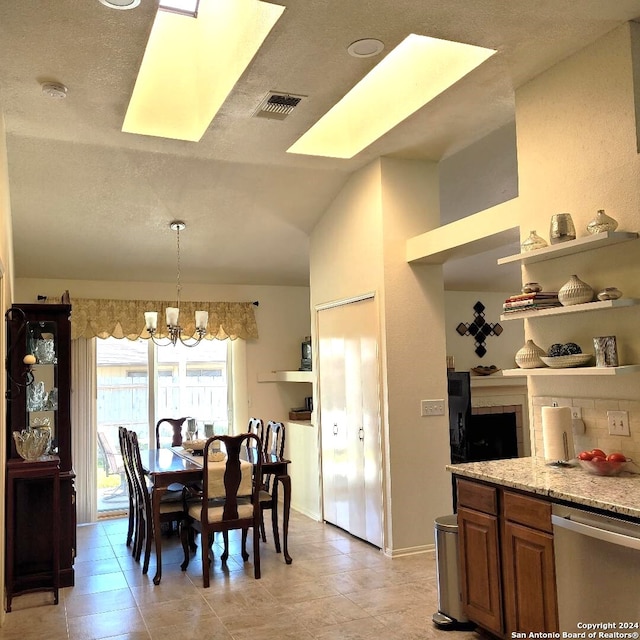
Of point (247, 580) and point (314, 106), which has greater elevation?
point (314, 106)

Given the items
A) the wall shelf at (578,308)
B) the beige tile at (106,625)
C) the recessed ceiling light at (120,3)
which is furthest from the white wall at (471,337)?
the recessed ceiling light at (120,3)

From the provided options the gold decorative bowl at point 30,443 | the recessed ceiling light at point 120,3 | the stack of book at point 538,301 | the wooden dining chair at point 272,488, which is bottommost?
the wooden dining chair at point 272,488

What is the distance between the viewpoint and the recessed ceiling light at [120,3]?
2.71 meters

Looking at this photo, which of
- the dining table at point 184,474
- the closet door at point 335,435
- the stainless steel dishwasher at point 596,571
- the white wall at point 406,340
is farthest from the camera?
the closet door at point 335,435

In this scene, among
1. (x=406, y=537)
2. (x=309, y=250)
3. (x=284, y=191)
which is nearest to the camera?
(x=406, y=537)

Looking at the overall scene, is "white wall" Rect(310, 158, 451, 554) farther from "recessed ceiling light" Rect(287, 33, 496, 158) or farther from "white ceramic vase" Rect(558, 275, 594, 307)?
"white ceramic vase" Rect(558, 275, 594, 307)

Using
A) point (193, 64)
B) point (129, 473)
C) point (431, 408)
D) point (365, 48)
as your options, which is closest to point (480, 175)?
point (431, 408)

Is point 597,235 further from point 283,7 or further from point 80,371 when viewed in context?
point 80,371

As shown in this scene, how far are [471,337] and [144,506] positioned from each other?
4760 millimetres

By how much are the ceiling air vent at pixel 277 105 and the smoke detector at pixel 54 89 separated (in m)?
1.11

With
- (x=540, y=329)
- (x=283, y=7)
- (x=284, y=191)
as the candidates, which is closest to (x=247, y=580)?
(x=540, y=329)

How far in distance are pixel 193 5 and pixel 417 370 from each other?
2.89 m

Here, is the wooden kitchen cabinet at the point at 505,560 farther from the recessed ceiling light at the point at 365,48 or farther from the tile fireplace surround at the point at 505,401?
the tile fireplace surround at the point at 505,401

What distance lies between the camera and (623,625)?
235 cm
